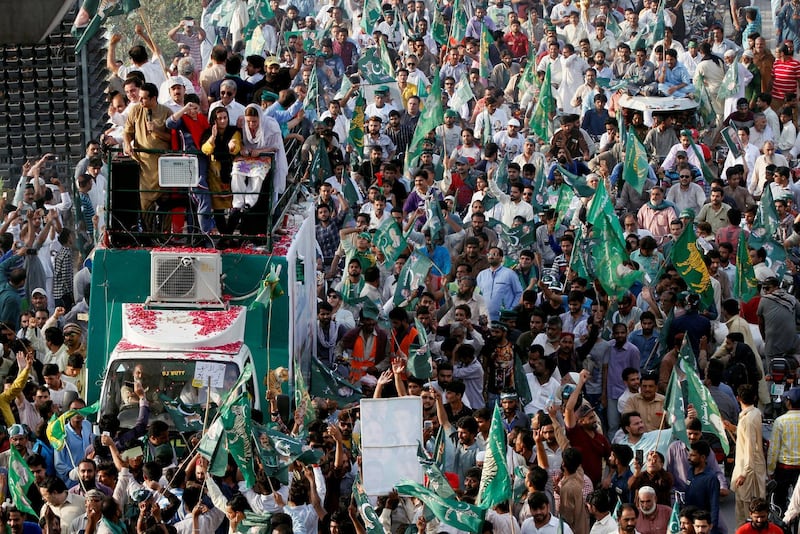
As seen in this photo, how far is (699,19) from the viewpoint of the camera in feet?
102

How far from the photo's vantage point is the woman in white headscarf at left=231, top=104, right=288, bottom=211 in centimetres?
1438

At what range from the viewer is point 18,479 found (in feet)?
40.4

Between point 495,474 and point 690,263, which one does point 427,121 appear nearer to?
point 690,263

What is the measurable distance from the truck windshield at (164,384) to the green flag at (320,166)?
809 centimetres

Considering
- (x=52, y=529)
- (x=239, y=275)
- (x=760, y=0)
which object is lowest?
(x=52, y=529)

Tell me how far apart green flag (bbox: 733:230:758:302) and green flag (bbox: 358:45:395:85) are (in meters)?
9.74

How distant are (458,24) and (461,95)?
14.1 feet

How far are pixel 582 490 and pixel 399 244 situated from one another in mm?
7046

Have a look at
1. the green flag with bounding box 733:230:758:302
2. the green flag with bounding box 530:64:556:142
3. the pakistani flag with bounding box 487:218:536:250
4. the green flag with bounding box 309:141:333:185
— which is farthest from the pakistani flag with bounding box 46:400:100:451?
the green flag with bounding box 530:64:556:142

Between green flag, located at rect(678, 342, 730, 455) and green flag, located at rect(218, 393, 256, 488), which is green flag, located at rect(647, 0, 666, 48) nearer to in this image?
green flag, located at rect(678, 342, 730, 455)

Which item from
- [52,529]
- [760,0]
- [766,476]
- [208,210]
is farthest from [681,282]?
[760,0]

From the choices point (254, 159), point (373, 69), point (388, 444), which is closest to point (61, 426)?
point (254, 159)

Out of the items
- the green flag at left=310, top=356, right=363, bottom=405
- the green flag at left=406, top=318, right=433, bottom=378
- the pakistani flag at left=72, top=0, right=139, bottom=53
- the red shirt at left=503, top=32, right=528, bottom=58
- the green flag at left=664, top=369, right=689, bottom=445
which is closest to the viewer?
the green flag at left=664, top=369, right=689, bottom=445

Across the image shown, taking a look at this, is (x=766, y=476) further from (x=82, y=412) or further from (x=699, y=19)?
(x=699, y=19)
